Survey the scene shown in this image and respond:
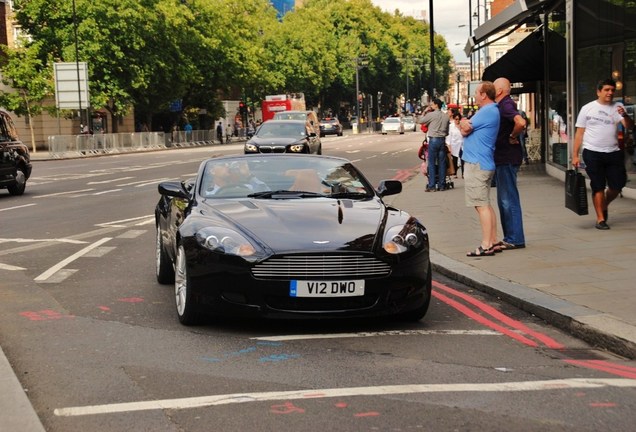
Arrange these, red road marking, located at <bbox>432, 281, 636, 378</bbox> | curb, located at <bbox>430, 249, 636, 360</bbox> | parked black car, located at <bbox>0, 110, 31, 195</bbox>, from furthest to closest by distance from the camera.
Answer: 1. parked black car, located at <bbox>0, 110, 31, 195</bbox>
2. curb, located at <bbox>430, 249, 636, 360</bbox>
3. red road marking, located at <bbox>432, 281, 636, 378</bbox>

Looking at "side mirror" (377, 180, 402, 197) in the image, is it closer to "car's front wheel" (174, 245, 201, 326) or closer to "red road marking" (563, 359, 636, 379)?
"car's front wheel" (174, 245, 201, 326)

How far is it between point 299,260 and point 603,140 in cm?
644

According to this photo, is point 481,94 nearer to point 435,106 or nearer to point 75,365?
point 75,365

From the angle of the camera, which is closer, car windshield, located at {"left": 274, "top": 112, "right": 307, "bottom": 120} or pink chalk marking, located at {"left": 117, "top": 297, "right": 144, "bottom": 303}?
pink chalk marking, located at {"left": 117, "top": 297, "right": 144, "bottom": 303}

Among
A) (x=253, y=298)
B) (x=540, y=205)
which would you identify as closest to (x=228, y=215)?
(x=253, y=298)

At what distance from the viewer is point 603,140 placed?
12.0 m

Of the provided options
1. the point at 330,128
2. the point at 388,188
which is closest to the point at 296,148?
the point at 388,188

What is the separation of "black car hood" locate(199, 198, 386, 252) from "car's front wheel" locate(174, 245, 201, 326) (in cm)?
40

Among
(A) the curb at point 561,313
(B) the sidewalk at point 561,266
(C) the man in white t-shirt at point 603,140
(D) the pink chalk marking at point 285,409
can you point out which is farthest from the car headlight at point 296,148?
(D) the pink chalk marking at point 285,409

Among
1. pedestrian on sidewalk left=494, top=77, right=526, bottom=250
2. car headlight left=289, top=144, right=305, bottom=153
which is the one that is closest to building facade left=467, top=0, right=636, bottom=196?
pedestrian on sidewalk left=494, top=77, right=526, bottom=250

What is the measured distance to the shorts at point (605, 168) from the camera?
39.6 feet

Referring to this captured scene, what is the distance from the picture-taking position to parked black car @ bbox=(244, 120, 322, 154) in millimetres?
28875

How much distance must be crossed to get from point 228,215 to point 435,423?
315 centimetres

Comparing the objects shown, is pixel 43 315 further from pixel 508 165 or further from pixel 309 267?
pixel 508 165
